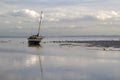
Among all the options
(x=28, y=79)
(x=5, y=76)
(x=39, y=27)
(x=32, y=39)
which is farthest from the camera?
(x=39, y=27)

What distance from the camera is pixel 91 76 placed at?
74.1 ft

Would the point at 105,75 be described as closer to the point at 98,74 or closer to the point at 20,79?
the point at 98,74

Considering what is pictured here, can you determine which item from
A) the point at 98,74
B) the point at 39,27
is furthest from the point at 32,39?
the point at 98,74

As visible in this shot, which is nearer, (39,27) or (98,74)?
(98,74)

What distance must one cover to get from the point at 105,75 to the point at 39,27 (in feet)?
241

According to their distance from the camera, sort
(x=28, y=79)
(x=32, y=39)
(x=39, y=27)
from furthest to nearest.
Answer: (x=39, y=27) → (x=32, y=39) → (x=28, y=79)

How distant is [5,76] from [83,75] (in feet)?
18.3

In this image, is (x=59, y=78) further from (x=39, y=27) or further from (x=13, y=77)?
(x=39, y=27)

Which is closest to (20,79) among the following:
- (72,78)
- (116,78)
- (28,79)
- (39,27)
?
(28,79)

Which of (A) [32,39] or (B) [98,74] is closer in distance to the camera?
(B) [98,74]

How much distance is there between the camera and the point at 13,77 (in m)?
22.0

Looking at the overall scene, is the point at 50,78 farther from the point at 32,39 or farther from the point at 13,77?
the point at 32,39

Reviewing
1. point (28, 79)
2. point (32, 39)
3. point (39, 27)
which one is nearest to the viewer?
point (28, 79)

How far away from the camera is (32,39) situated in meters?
84.3
